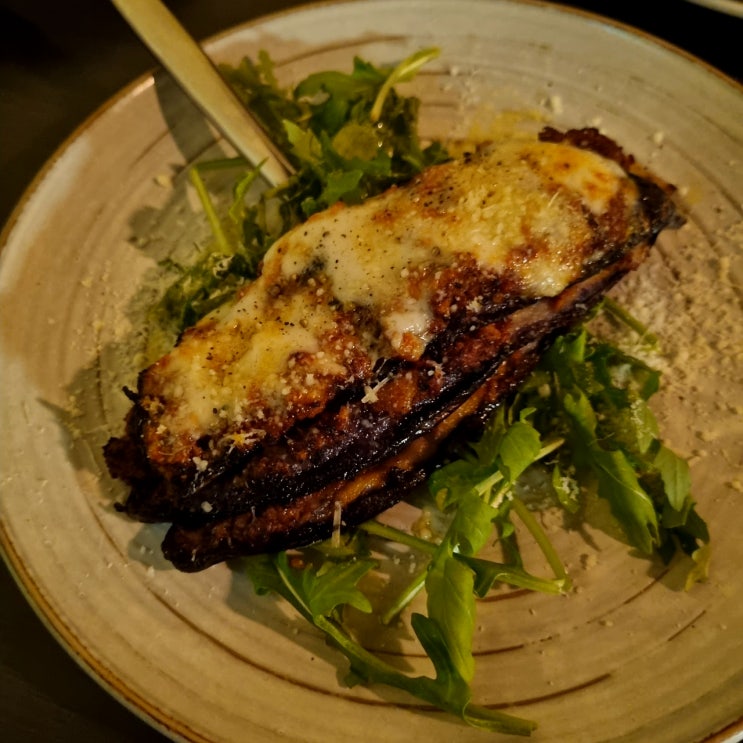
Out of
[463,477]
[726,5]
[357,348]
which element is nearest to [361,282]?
[357,348]

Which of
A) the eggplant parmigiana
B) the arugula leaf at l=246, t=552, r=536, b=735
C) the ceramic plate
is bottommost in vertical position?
the arugula leaf at l=246, t=552, r=536, b=735

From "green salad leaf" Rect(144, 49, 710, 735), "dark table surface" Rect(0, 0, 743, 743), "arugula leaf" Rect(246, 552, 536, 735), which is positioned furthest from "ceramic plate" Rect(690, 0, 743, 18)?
"arugula leaf" Rect(246, 552, 536, 735)

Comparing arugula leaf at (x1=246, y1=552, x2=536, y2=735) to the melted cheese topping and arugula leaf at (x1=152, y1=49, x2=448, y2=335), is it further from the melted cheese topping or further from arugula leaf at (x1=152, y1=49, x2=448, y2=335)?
arugula leaf at (x1=152, y1=49, x2=448, y2=335)

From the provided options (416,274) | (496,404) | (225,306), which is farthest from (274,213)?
(496,404)

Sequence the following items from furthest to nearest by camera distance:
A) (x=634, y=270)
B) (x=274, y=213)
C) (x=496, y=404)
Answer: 1. (x=274, y=213)
2. (x=634, y=270)
3. (x=496, y=404)

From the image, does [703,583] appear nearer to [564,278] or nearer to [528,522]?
[528,522]

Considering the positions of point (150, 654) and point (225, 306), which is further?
point (225, 306)

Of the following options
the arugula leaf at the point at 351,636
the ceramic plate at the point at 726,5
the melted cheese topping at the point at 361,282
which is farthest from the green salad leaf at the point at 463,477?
the ceramic plate at the point at 726,5

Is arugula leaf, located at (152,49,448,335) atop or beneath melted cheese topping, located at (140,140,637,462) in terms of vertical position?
atop

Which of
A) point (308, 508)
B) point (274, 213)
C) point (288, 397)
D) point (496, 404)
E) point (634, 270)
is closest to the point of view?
point (288, 397)
